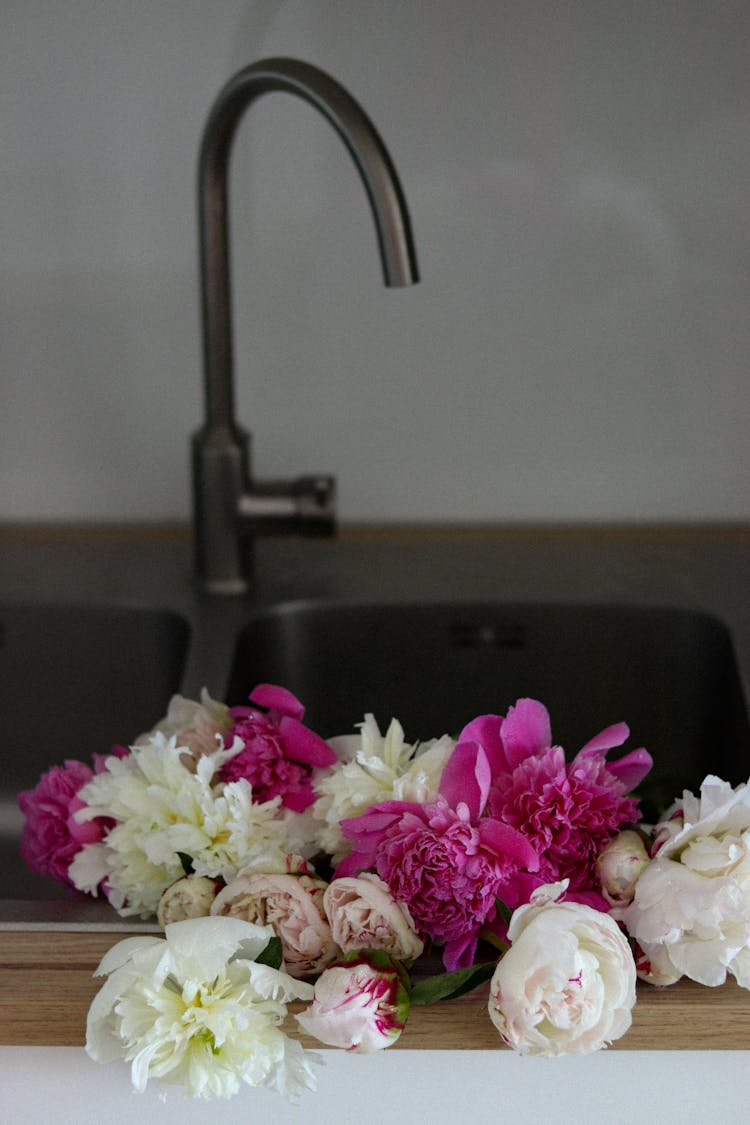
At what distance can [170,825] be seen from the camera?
30.2 inches

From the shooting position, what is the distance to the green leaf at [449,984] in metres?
0.70

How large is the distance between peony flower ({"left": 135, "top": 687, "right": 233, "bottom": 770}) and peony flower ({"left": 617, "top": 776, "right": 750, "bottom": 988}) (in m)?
0.26

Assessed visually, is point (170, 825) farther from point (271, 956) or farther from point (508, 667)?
point (508, 667)

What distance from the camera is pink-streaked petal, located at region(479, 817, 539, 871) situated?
28.0 inches

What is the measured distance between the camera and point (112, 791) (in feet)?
2.58

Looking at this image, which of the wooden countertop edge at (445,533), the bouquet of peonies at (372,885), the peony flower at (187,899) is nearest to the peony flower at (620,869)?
the bouquet of peonies at (372,885)

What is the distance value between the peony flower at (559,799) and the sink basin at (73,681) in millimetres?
495

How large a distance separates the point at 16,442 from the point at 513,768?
2.49ft

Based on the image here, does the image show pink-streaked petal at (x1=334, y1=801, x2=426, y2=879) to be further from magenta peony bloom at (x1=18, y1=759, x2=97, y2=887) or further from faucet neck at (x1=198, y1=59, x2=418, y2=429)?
faucet neck at (x1=198, y1=59, x2=418, y2=429)

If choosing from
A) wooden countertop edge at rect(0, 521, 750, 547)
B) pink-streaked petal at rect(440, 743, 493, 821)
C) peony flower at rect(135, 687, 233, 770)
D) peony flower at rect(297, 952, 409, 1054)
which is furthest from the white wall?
peony flower at rect(297, 952, 409, 1054)

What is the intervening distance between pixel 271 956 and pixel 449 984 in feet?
0.30

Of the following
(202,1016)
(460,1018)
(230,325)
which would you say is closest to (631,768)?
(460,1018)

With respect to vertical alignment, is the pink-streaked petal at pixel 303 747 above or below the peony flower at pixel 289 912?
above

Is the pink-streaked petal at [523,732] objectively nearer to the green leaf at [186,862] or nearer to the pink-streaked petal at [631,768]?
the pink-streaked petal at [631,768]
